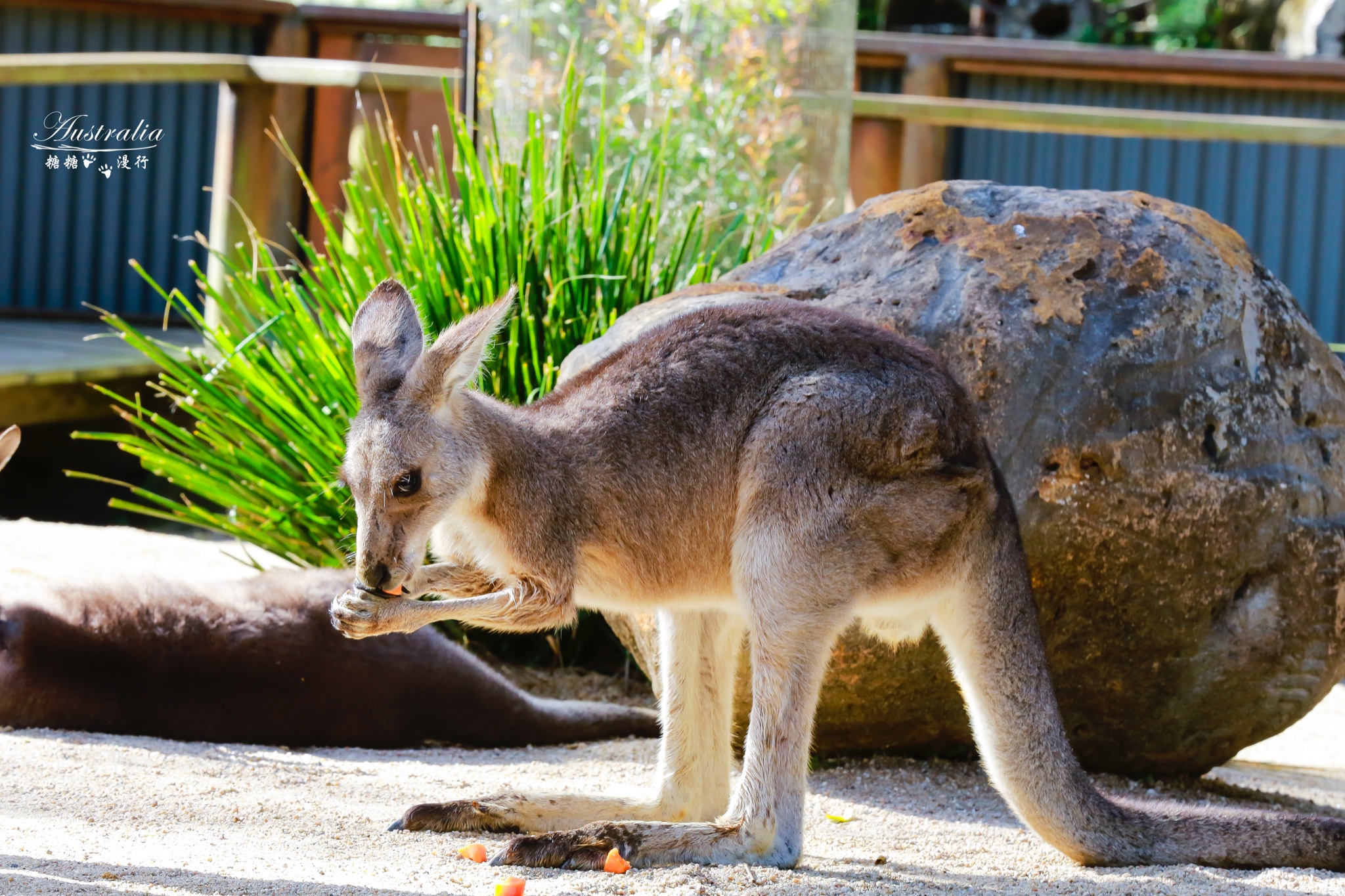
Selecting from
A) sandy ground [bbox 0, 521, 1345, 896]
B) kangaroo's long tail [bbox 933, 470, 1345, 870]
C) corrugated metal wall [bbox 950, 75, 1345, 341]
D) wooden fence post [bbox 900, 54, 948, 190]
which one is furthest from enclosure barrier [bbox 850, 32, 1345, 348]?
kangaroo's long tail [bbox 933, 470, 1345, 870]

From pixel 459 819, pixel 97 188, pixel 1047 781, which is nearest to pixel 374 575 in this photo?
pixel 459 819

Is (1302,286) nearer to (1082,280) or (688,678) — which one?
(1082,280)

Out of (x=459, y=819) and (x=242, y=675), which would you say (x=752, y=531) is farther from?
(x=242, y=675)

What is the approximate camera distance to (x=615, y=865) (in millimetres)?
3162

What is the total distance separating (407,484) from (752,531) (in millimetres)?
742

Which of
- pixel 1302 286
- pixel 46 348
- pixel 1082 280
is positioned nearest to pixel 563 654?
pixel 1082 280

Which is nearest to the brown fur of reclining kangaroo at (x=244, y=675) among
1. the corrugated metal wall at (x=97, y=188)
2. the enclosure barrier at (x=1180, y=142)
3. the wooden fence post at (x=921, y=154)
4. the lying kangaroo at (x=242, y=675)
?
the lying kangaroo at (x=242, y=675)

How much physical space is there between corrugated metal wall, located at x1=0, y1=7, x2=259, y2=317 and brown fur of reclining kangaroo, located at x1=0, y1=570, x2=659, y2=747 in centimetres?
681

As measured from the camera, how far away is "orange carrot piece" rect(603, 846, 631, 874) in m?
3.16

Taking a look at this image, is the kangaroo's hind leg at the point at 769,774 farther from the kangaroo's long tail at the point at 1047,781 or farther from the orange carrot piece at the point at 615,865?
the kangaroo's long tail at the point at 1047,781

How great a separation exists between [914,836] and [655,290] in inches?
97.5

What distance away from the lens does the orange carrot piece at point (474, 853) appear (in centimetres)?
321

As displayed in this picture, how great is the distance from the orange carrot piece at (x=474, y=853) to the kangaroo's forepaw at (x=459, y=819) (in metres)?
0.25

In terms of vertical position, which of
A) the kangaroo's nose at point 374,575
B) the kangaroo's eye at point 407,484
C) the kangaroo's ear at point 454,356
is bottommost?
the kangaroo's nose at point 374,575
